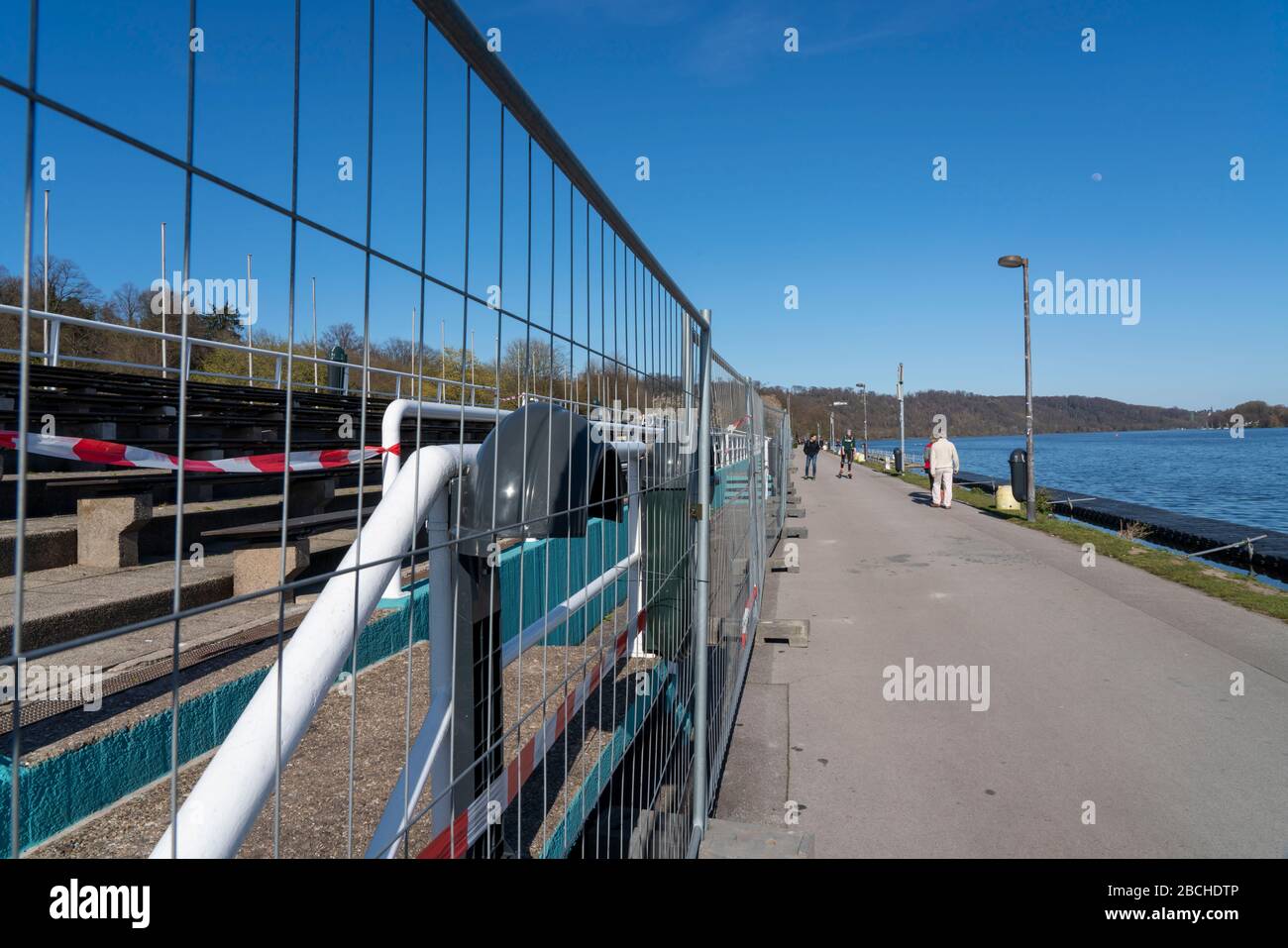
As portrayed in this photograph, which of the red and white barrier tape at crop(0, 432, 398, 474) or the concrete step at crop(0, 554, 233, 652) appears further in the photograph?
the red and white barrier tape at crop(0, 432, 398, 474)

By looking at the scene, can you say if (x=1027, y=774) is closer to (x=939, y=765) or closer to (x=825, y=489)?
(x=939, y=765)

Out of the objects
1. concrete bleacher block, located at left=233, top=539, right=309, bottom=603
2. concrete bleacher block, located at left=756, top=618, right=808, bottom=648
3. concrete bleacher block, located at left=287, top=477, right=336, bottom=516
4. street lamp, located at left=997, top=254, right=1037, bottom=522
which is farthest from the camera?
street lamp, located at left=997, top=254, right=1037, bottom=522

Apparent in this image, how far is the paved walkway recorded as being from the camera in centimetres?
391

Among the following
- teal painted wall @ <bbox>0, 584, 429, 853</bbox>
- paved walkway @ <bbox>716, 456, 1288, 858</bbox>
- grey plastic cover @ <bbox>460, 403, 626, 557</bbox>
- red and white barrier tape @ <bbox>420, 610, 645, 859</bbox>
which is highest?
grey plastic cover @ <bbox>460, 403, 626, 557</bbox>

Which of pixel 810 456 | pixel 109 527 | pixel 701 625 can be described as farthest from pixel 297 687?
pixel 810 456

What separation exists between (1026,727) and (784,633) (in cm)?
244

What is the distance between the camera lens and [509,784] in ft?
6.23

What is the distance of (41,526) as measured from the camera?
4691 millimetres

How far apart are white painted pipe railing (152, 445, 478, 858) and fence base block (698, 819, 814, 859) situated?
7.40ft

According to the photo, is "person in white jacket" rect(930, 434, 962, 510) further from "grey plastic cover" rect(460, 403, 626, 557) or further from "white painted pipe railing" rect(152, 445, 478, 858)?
"white painted pipe railing" rect(152, 445, 478, 858)

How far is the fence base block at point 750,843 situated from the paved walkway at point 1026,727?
1.90ft

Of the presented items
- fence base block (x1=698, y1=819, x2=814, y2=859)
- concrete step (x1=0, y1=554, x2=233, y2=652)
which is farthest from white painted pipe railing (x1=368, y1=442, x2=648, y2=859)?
concrete step (x1=0, y1=554, x2=233, y2=652)
